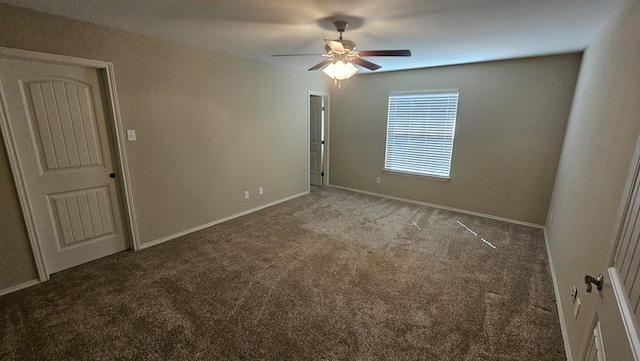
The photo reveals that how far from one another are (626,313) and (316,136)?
528 cm

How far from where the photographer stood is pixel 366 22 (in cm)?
238

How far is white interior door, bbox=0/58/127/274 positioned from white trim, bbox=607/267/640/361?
381cm

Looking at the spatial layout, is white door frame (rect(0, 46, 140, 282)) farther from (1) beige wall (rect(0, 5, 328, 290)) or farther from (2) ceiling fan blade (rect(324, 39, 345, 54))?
(2) ceiling fan blade (rect(324, 39, 345, 54))

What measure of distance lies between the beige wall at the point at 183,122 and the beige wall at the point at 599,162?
3793 mm

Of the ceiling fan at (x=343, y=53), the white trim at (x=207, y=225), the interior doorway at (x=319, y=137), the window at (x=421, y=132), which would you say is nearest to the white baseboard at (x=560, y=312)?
the window at (x=421, y=132)

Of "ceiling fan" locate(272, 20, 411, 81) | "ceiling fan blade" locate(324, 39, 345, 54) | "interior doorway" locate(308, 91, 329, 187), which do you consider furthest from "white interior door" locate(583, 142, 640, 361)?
"interior doorway" locate(308, 91, 329, 187)

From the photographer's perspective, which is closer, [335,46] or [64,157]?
[335,46]

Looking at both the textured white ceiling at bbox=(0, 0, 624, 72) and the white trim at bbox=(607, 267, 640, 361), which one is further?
the textured white ceiling at bbox=(0, 0, 624, 72)

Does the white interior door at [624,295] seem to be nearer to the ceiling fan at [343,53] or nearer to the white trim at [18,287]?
the ceiling fan at [343,53]

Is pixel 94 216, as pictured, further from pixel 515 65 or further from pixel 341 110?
pixel 515 65

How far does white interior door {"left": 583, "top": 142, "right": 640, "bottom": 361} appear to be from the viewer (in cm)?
79

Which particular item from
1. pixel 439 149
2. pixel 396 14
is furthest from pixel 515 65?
pixel 396 14

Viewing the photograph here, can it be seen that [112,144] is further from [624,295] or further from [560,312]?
[560,312]

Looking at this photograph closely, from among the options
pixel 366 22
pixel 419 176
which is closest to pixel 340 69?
pixel 366 22
